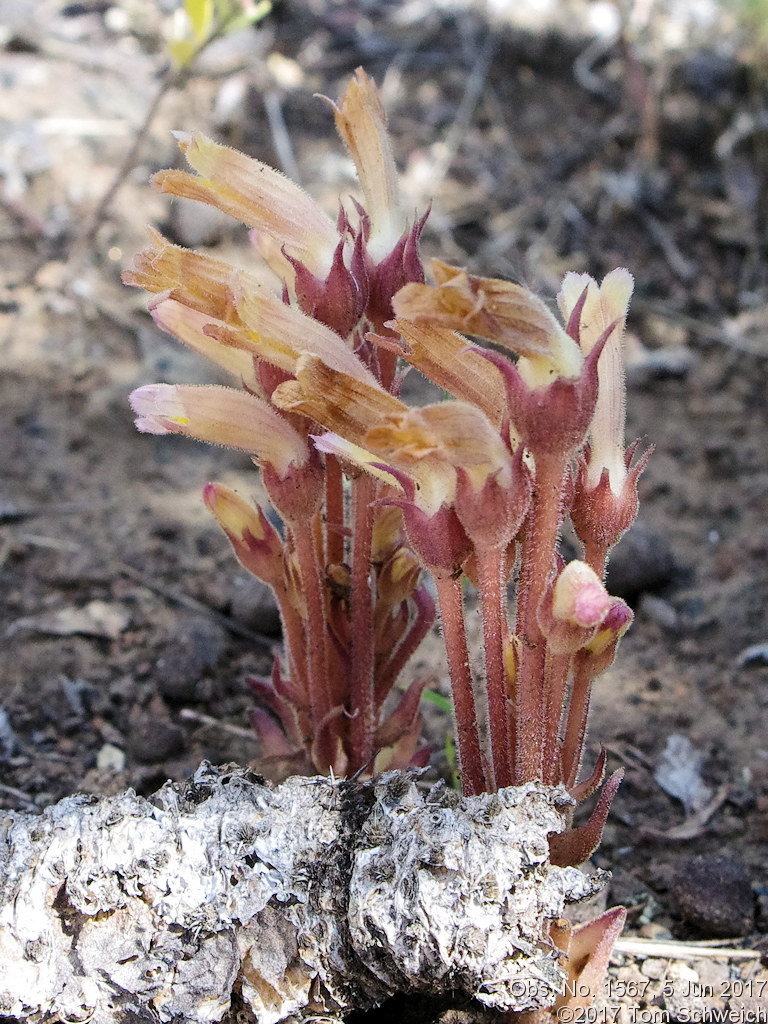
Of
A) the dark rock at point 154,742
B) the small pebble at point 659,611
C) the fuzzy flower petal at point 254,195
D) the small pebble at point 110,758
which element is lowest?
the small pebble at point 110,758

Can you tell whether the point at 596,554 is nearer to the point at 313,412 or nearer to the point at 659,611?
the point at 313,412

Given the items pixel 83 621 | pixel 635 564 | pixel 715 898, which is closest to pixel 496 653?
pixel 715 898

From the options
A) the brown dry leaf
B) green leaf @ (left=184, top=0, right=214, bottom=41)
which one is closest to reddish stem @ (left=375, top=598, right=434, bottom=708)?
the brown dry leaf

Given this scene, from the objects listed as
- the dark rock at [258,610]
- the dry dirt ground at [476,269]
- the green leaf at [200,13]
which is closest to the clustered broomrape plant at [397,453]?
the dry dirt ground at [476,269]

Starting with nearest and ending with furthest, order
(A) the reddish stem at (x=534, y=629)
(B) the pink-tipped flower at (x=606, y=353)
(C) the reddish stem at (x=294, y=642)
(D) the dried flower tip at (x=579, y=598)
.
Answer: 1. (D) the dried flower tip at (x=579, y=598)
2. (A) the reddish stem at (x=534, y=629)
3. (B) the pink-tipped flower at (x=606, y=353)
4. (C) the reddish stem at (x=294, y=642)

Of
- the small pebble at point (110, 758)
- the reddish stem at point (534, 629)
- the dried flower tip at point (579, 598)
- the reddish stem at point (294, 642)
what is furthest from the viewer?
the small pebble at point (110, 758)

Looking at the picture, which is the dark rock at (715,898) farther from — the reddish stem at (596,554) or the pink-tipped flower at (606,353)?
the pink-tipped flower at (606,353)

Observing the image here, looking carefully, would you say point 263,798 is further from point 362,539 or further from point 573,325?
point 573,325
